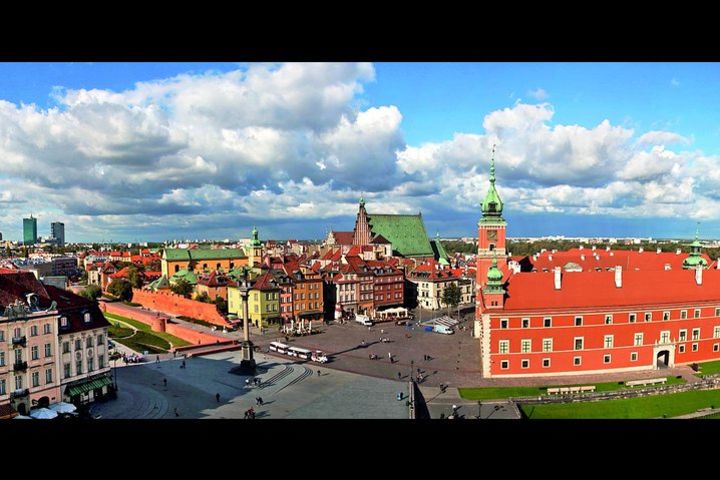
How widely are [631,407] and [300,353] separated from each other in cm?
1375

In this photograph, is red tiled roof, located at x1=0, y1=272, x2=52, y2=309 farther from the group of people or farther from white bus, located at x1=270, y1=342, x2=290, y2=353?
white bus, located at x1=270, y1=342, x2=290, y2=353

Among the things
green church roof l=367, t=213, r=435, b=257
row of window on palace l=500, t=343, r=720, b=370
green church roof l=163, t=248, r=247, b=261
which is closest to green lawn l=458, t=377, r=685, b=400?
row of window on palace l=500, t=343, r=720, b=370

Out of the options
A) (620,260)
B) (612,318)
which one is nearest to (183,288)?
(612,318)

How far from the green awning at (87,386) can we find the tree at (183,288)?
21737mm

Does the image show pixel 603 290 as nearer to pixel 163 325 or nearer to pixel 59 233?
pixel 163 325

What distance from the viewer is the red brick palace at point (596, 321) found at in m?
20.8

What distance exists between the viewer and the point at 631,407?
16.9 metres

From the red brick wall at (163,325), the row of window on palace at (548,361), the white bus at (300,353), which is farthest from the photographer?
the red brick wall at (163,325)

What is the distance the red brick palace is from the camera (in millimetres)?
20812

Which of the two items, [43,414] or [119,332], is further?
[119,332]

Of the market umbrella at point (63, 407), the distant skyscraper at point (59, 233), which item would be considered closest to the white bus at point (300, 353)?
the market umbrella at point (63, 407)

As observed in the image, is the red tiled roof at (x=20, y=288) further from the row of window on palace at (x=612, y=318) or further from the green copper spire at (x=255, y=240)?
the green copper spire at (x=255, y=240)

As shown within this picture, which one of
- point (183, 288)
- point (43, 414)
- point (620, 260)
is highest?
point (620, 260)

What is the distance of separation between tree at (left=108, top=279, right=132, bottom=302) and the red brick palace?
33783 mm
